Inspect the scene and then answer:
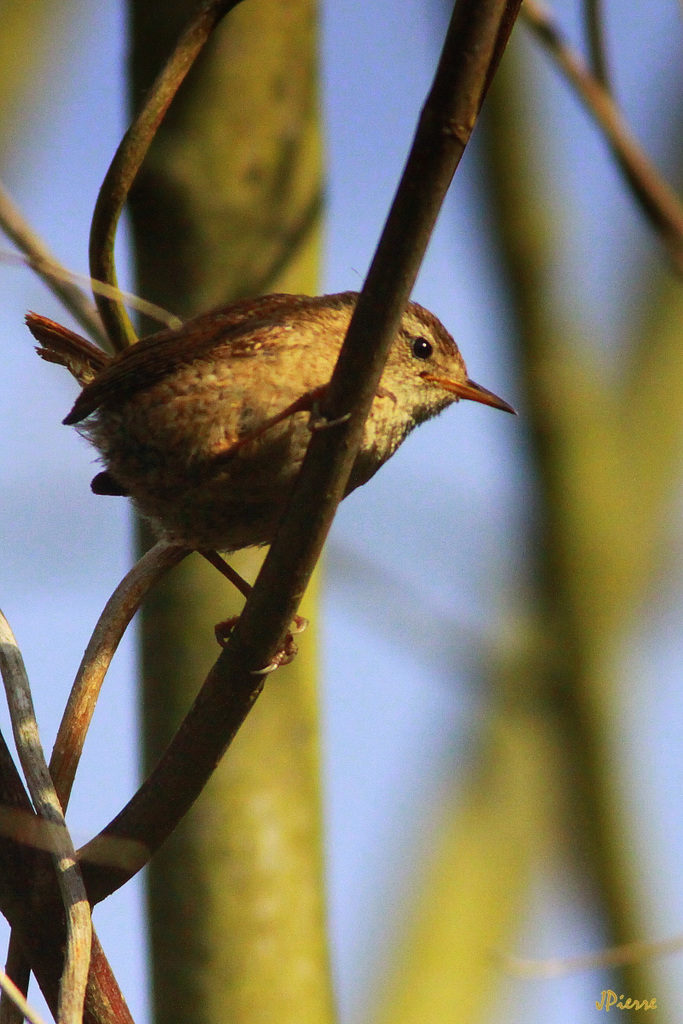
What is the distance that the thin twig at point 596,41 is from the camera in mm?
2852

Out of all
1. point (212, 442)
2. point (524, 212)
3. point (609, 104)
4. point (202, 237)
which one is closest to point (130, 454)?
point (212, 442)

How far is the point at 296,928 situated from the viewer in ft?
8.88

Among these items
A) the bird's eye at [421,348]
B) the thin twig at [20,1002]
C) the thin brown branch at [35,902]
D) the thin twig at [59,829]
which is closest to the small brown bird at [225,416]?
the bird's eye at [421,348]

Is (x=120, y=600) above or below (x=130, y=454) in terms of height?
below

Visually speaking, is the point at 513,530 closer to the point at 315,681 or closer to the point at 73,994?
the point at 315,681

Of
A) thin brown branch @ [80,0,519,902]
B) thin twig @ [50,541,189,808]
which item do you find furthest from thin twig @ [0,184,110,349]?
thin brown branch @ [80,0,519,902]

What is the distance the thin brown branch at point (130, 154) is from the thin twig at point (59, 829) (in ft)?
2.64

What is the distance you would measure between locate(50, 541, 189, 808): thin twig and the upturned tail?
0.73 m

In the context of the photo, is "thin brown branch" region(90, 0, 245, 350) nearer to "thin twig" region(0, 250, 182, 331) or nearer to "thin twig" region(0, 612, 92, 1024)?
"thin twig" region(0, 250, 182, 331)

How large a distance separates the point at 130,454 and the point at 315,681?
938 mm

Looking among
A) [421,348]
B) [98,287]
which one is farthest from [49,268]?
[421,348]

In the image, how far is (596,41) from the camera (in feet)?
9.44

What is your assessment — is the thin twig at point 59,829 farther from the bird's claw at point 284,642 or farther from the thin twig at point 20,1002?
the bird's claw at point 284,642

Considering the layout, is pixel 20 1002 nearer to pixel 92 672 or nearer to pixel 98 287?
pixel 92 672
